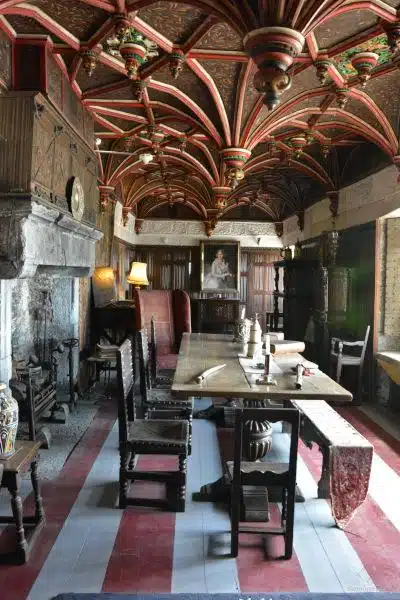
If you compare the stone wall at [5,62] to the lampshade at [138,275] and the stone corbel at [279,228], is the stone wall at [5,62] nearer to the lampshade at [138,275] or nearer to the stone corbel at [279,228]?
the lampshade at [138,275]

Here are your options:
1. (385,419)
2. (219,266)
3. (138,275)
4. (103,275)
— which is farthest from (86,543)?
(219,266)

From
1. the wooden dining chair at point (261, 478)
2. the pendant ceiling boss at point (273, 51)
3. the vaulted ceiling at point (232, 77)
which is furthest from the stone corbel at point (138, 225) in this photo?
the wooden dining chair at point (261, 478)

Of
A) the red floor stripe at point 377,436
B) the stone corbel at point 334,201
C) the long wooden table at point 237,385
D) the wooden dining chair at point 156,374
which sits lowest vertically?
the red floor stripe at point 377,436

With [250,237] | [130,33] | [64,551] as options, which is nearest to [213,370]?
[64,551]

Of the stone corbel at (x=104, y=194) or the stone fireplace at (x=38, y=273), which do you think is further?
the stone corbel at (x=104, y=194)

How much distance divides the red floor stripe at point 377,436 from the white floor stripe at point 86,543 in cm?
246

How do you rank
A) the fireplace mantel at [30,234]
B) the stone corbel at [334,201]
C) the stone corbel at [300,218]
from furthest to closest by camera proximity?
the stone corbel at [300,218] < the stone corbel at [334,201] < the fireplace mantel at [30,234]

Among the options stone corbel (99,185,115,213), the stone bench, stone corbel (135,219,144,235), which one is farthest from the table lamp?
the stone bench

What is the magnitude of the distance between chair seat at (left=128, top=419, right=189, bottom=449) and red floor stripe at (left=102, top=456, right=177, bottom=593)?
49 cm

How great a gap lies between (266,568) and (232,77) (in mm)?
4439

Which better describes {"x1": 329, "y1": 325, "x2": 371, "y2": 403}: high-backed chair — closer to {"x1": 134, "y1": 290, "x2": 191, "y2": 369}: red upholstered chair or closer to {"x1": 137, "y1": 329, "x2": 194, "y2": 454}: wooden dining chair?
{"x1": 134, "y1": 290, "x2": 191, "y2": 369}: red upholstered chair

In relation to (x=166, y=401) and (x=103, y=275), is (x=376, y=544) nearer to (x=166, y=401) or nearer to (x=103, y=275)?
(x=166, y=401)

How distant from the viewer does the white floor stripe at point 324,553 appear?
2574mm

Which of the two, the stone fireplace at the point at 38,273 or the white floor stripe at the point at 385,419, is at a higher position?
the stone fireplace at the point at 38,273
